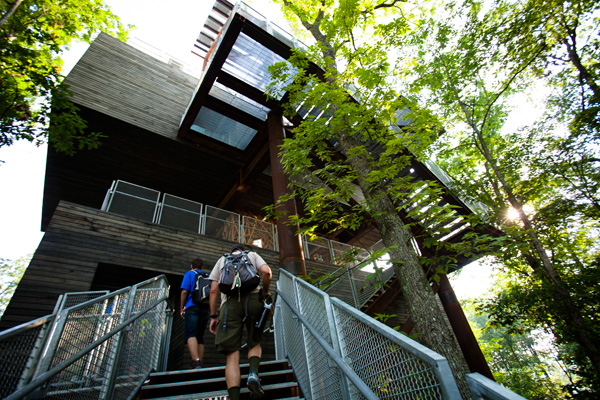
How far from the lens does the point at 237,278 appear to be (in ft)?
10.3

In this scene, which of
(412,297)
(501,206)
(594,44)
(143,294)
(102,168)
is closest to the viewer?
(412,297)

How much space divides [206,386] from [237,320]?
1.28 meters

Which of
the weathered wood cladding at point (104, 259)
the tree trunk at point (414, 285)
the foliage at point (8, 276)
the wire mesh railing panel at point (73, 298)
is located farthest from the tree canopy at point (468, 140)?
the foliage at point (8, 276)

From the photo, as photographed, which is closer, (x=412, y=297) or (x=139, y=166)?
(x=412, y=297)

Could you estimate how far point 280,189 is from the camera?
759cm

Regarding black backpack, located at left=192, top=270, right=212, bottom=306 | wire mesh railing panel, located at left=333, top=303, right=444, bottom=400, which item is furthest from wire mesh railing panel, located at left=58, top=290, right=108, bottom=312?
wire mesh railing panel, located at left=333, top=303, right=444, bottom=400

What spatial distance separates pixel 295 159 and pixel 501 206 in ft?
27.3

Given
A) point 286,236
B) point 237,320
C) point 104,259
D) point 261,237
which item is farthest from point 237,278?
point 261,237

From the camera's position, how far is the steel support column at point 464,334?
27.8ft

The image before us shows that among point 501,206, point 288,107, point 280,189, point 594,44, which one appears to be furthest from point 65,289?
point 594,44

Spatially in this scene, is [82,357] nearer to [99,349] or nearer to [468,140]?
[99,349]

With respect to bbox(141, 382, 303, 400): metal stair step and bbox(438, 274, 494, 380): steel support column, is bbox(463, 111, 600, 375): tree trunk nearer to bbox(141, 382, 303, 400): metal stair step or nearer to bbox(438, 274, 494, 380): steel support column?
bbox(438, 274, 494, 380): steel support column

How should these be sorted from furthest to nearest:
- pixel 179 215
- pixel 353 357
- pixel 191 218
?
pixel 191 218, pixel 179 215, pixel 353 357

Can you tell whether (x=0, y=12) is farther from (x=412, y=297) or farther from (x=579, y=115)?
(x=579, y=115)
